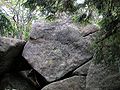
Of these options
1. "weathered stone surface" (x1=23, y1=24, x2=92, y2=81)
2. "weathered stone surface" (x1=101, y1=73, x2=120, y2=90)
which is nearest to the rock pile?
"weathered stone surface" (x1=23, y1=24, x2=92, y2=81)

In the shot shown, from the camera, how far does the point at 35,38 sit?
10.0 m

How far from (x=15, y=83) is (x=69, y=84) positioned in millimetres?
2467

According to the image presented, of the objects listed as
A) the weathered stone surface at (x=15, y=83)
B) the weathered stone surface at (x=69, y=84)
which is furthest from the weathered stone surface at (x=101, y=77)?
the weathered stone surface at (x=15, y=83)

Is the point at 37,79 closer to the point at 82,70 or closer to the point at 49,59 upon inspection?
the point at 49,59

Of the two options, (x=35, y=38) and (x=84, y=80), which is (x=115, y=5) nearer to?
(x=84, y=80)

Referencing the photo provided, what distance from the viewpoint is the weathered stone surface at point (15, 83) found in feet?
31.9

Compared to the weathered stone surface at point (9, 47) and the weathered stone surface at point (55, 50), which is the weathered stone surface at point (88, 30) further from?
the weathered stone surface at point (9, 47)

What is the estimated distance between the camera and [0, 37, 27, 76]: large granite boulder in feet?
30.7

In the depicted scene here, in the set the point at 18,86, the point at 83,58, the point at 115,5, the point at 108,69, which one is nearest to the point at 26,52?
the point at 18,86

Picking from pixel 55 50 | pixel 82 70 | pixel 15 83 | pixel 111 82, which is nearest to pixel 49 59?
pixel 55 50

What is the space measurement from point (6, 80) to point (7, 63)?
2.21ft

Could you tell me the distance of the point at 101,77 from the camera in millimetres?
7840

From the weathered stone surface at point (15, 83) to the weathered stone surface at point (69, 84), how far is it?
157 cm

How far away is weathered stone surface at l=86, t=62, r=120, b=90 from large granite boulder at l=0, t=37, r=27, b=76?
3.14 meters
